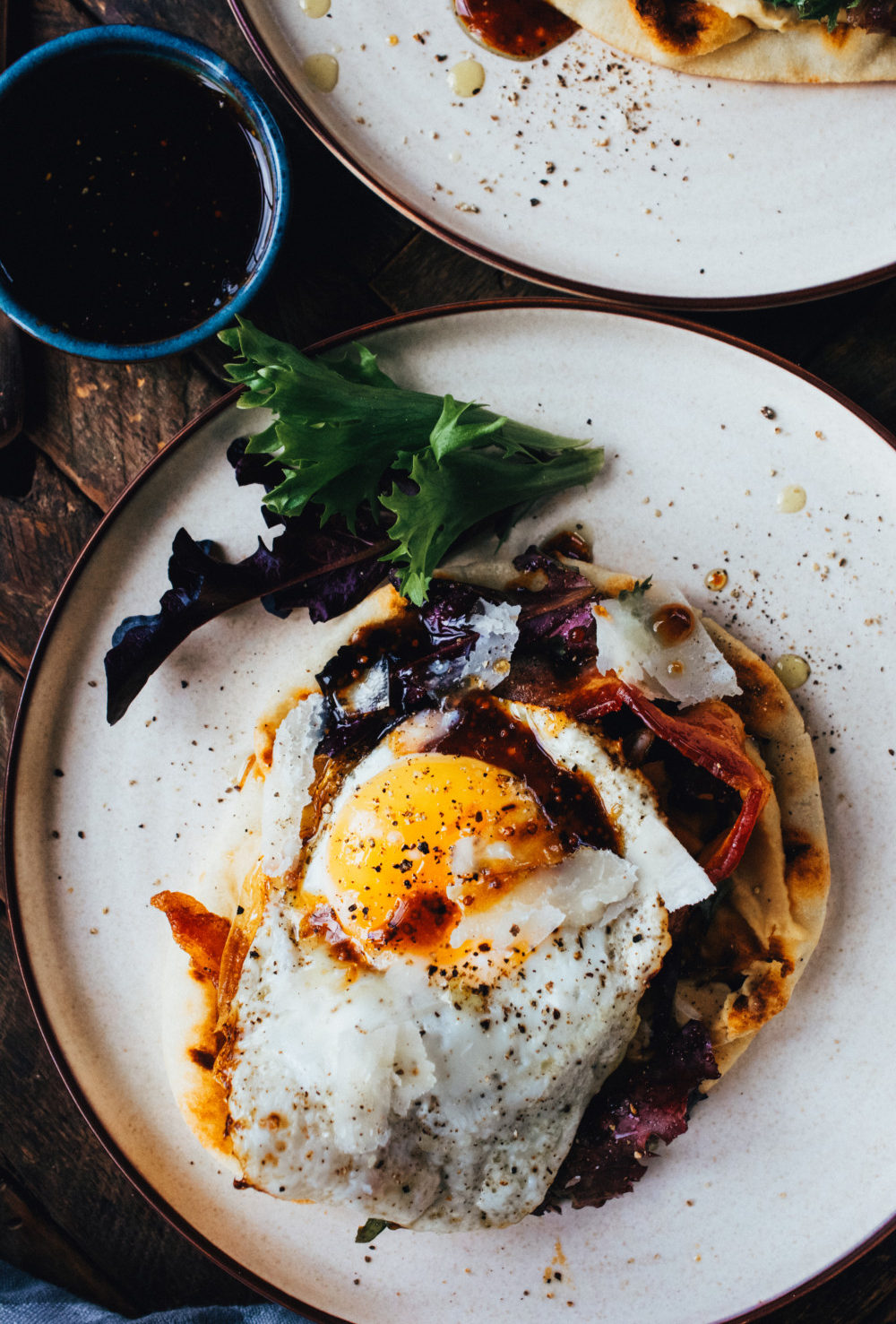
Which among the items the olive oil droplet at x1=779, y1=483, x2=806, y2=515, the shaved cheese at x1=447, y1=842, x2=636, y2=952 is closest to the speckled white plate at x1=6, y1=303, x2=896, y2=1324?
the olive oil droplet at x1=779, y1=483, x2=806, y2=515

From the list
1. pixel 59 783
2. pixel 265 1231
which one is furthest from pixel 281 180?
pixel 265 1231

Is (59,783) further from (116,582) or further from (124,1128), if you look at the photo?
(124,1128)

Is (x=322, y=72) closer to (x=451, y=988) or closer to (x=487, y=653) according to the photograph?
(x=487, y=653)

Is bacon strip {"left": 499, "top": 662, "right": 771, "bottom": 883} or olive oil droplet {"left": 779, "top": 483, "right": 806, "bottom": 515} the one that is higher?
olive oil droplet {"left": 779, "top": 483, "right": 806, "bottom": 515}

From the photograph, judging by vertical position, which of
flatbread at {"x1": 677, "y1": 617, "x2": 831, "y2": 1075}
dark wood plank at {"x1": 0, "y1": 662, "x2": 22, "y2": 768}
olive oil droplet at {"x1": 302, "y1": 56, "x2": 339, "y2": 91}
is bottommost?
dark wood plank at {"x1": 0, "y1": 662, "x2": 22, "y2": 768}

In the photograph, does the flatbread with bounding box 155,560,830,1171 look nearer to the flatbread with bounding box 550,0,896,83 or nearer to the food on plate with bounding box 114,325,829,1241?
the food on plate with bounding box 114,325,829,1241

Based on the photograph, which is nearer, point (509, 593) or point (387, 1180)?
point (387, 1180)

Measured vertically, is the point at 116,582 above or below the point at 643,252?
below
